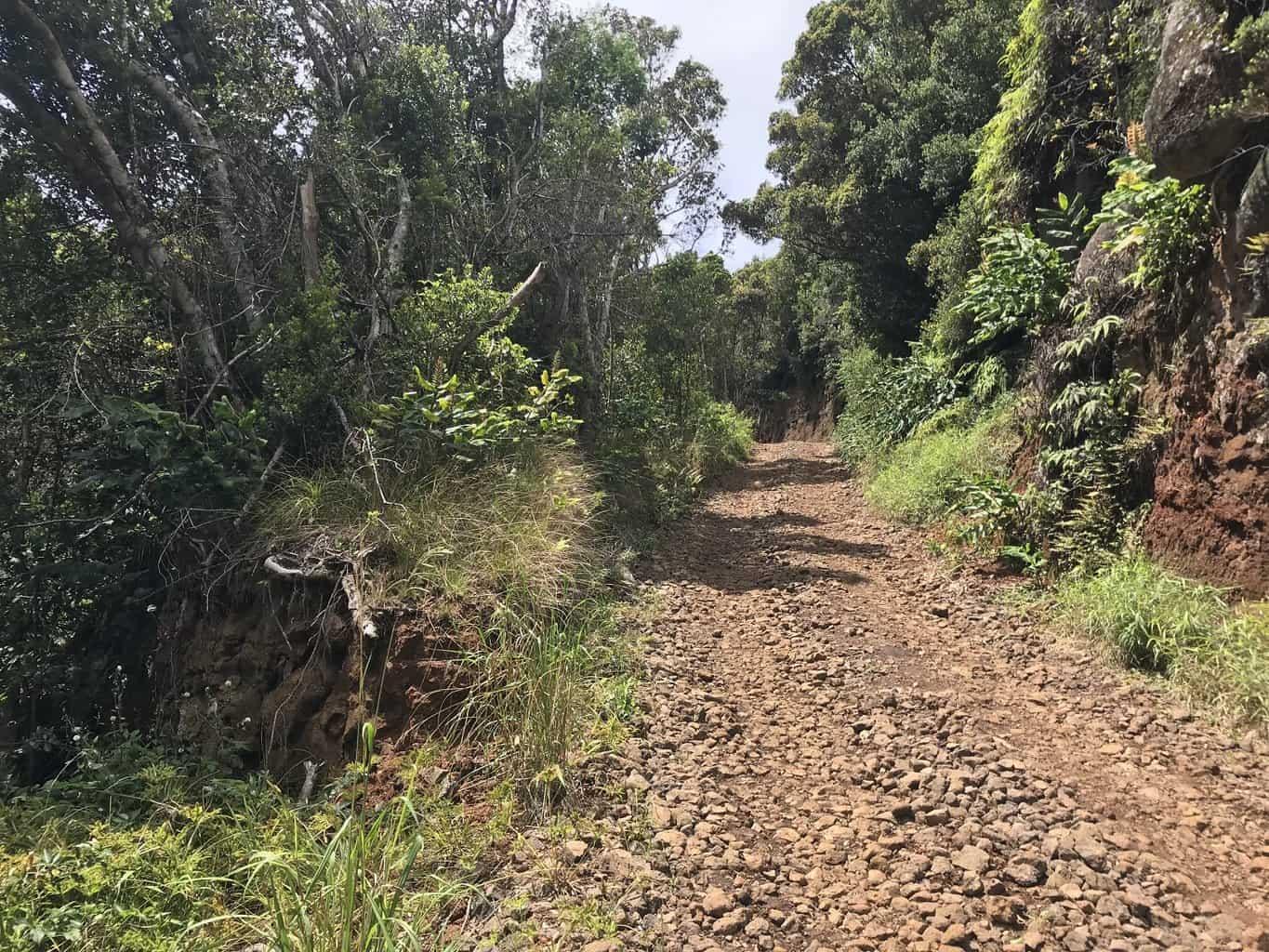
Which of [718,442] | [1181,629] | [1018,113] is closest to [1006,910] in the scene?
[1181,629]

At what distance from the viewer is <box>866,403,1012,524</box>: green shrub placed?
7293 millimetres

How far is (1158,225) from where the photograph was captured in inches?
193

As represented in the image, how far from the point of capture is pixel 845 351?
18.3 meters

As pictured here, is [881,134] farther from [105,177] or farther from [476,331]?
[105,177]

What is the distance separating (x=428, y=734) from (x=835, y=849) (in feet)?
6.68

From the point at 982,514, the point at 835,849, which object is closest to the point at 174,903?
the point at 835,849

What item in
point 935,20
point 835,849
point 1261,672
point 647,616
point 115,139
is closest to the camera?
point 835,849

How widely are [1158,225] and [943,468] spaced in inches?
133

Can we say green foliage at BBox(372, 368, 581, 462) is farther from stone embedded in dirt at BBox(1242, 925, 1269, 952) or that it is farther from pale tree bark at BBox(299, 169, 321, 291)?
stone embedded in dirt at BBox(1242, 925, 1269, 952)

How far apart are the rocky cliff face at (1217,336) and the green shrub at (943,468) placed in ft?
6.86

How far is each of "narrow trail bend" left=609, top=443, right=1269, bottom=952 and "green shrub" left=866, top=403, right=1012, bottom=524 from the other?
6.99ft

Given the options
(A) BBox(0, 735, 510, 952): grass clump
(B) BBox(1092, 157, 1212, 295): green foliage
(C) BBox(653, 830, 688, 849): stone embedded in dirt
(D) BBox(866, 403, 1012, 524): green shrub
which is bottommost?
(C) BBox(653, 830, 688, 849): stone embedded in dirt

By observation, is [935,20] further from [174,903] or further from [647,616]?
[174,903]

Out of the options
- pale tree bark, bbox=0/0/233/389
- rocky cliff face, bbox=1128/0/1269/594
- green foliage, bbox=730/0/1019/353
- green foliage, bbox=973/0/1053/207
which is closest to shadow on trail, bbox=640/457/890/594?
rocky cliff face, bbox=1128/0/1269/594
